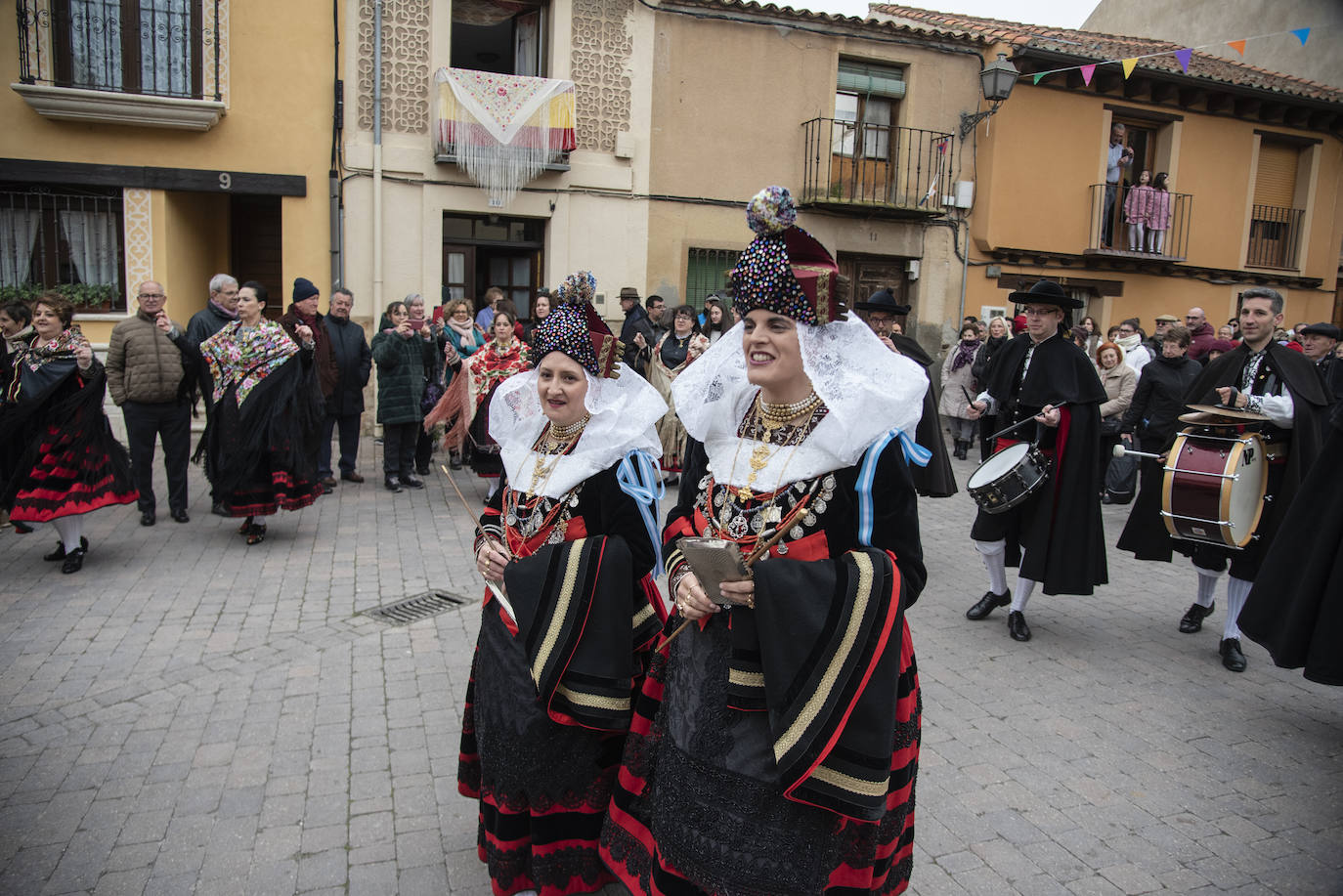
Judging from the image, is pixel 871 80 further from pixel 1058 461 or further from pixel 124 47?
pixel 1058 461

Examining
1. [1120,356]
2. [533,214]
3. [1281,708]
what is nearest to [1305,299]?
[1120,356]

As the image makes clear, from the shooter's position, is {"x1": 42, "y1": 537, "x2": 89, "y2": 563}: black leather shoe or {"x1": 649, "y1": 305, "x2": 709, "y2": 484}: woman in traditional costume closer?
{"x1": 42, "y1": 537, "x2": 89, "y2": 563}: black leather shoe

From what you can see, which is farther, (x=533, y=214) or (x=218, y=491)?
(x=533, y=214)

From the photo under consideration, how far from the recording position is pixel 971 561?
24.2 ft

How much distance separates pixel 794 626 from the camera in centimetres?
216

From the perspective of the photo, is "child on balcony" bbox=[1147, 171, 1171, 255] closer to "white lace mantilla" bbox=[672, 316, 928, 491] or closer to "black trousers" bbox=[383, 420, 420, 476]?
"black trousers" bbox=[383, 420, 420, 476]

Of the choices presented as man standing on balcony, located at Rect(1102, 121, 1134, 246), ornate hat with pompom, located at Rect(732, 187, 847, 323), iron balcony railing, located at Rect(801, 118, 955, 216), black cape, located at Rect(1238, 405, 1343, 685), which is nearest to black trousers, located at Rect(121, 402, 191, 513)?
ornate hat with pompom, located at Rect(732, 187, 847, 323)

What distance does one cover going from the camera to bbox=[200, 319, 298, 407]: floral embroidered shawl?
7.07 m

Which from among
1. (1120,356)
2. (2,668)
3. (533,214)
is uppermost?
(533,214)

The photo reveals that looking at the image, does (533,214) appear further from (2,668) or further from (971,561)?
(2,668)

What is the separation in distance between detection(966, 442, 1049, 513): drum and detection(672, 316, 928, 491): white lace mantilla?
9.76ft

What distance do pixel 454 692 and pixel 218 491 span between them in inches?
141

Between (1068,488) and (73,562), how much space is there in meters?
6.61

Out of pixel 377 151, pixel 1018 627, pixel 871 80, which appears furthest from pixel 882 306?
pixel 871 80
